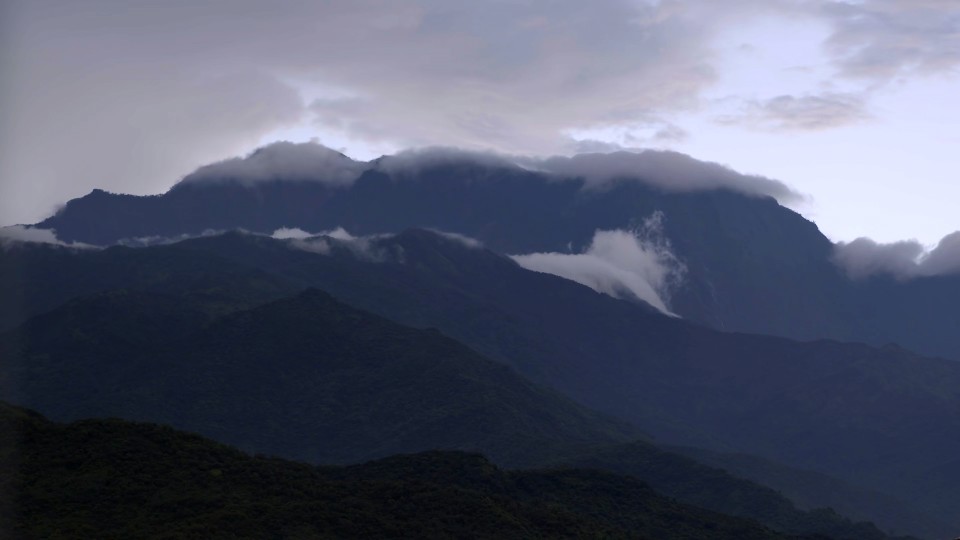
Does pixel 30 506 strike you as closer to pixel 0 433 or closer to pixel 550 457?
pixel 0 433

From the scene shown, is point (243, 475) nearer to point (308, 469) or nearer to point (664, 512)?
point (308, 469)

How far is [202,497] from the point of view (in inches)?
3799

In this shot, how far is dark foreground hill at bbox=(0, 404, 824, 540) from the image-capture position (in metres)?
91.6

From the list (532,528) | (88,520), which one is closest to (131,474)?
(88,520)

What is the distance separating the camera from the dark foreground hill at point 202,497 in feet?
301

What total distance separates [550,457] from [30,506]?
369ft

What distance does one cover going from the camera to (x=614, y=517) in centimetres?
12950

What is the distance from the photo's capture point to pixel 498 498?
4574 inches

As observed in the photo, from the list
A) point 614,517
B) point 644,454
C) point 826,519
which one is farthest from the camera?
point 644,454

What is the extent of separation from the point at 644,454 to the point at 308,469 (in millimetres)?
91068

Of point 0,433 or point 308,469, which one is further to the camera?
point 308,469

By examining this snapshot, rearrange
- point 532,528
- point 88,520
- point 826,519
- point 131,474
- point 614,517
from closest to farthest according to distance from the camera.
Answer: point 88,520 < point 131,474 < point 532,528 < point 614,517 < point 826,519

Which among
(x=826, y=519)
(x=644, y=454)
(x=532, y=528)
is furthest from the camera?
(x=644, y=454)

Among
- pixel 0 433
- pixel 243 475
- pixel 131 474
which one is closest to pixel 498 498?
pixel 243 475
